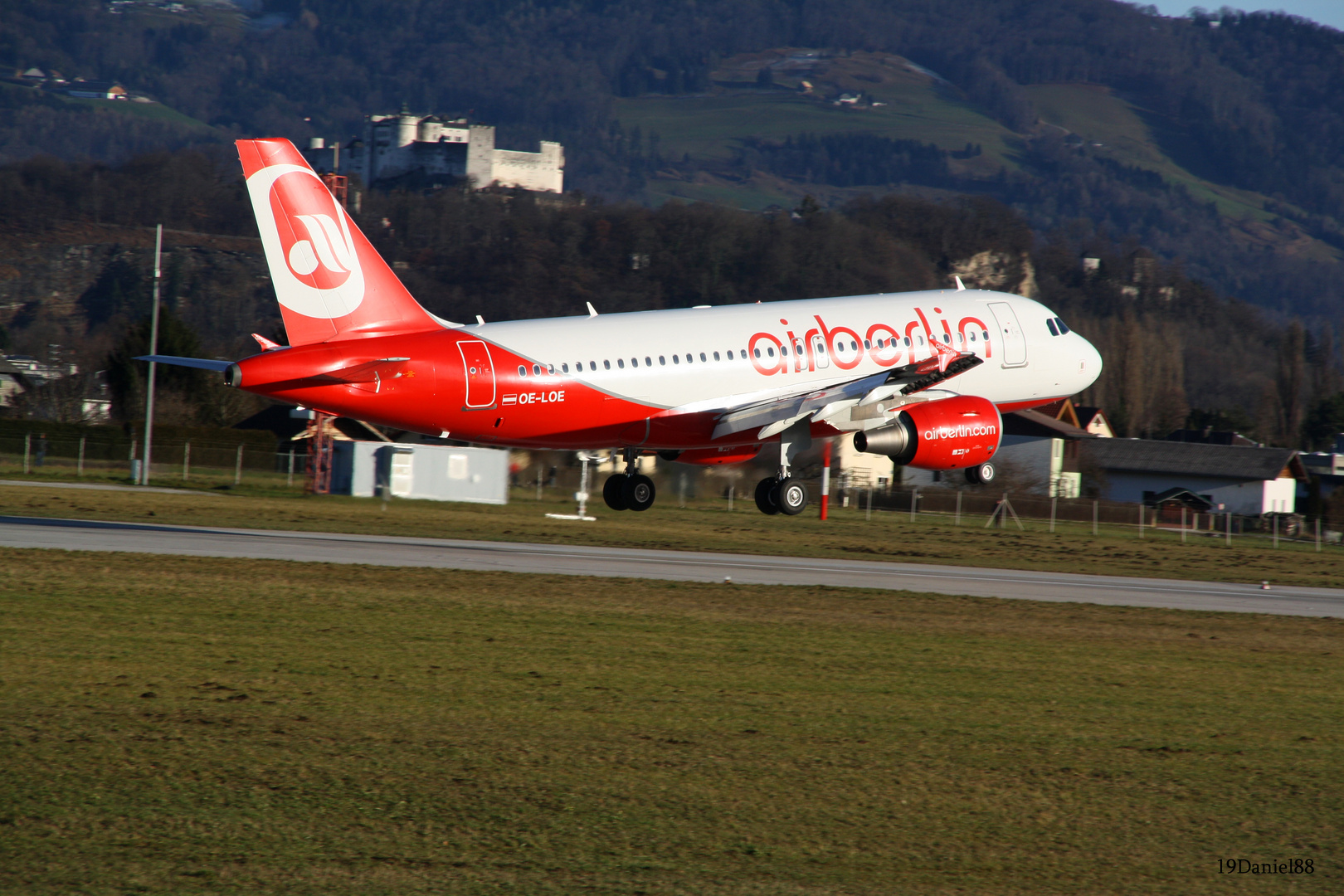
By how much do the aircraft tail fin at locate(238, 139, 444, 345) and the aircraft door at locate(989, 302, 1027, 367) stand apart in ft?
60.5

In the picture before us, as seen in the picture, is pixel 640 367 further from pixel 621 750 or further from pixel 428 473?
pixel 428 473

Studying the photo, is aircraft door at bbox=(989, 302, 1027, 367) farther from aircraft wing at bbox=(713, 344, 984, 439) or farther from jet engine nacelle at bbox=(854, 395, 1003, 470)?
jet engine nacelle at bbox=(854, 395, 1003, 470)

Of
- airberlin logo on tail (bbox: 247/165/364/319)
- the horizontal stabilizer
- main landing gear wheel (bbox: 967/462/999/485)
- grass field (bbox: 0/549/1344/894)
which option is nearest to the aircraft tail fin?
airberlin logo on tail (bbox: 247/165/364/319)

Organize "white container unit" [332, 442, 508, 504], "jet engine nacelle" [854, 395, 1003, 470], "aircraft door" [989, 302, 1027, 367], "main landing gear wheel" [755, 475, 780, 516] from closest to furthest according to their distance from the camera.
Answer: "jet engine nacelle" [854, 395, 1003, 470] → "main landing gear wheel" [755, 475, 780, 516] → "aircraft door" [989, 302, 1027, 367] → "white container unit" [332, 442, 508, 504]

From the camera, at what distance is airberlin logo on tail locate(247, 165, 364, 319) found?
31578mm

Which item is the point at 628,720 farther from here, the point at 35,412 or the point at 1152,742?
the point at 35,412

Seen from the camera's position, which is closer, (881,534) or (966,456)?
(966,456)

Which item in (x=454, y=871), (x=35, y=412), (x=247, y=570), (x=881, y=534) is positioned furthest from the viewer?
(x=35, y=412)

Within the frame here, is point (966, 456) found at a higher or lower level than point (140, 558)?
higher

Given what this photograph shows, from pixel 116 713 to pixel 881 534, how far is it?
169ft

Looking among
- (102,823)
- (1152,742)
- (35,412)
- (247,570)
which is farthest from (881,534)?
(35,412)

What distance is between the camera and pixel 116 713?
771 inches

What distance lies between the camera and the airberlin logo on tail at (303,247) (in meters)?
31.6

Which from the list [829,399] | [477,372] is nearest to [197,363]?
[477,372]
